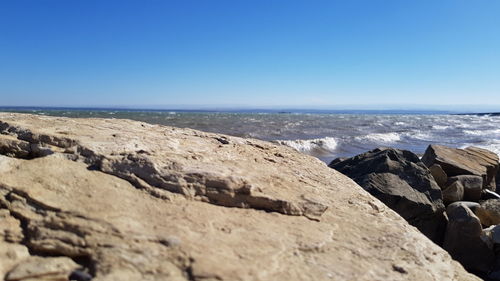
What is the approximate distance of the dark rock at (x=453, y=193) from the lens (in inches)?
275

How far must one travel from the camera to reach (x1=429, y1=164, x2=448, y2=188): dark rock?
7.71 metres

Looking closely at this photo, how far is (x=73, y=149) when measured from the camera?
3.07m

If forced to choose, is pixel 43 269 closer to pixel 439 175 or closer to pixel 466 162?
pixel 439 175

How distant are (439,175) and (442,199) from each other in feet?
5.50

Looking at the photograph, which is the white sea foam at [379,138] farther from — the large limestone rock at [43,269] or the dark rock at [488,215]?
the large limestone rock at [43,269]

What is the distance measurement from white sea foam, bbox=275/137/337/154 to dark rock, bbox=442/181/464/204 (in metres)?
9.99

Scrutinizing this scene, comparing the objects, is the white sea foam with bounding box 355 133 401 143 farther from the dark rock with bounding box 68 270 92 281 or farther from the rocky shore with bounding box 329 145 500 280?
the dark rock with bounding box 68 270 92 281

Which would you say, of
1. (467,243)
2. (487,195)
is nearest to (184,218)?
(467,243)

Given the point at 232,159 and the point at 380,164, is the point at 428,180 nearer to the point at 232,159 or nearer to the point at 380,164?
the point at 380,164

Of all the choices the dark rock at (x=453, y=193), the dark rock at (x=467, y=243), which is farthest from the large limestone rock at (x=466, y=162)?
the dark rock at (x=467, y=243)

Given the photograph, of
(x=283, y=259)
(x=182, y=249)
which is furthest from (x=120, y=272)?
(x=283, y=259)

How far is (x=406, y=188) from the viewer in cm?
581

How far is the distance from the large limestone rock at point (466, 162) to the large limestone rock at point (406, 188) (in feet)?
6.06

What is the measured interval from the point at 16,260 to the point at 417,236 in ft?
8.54
